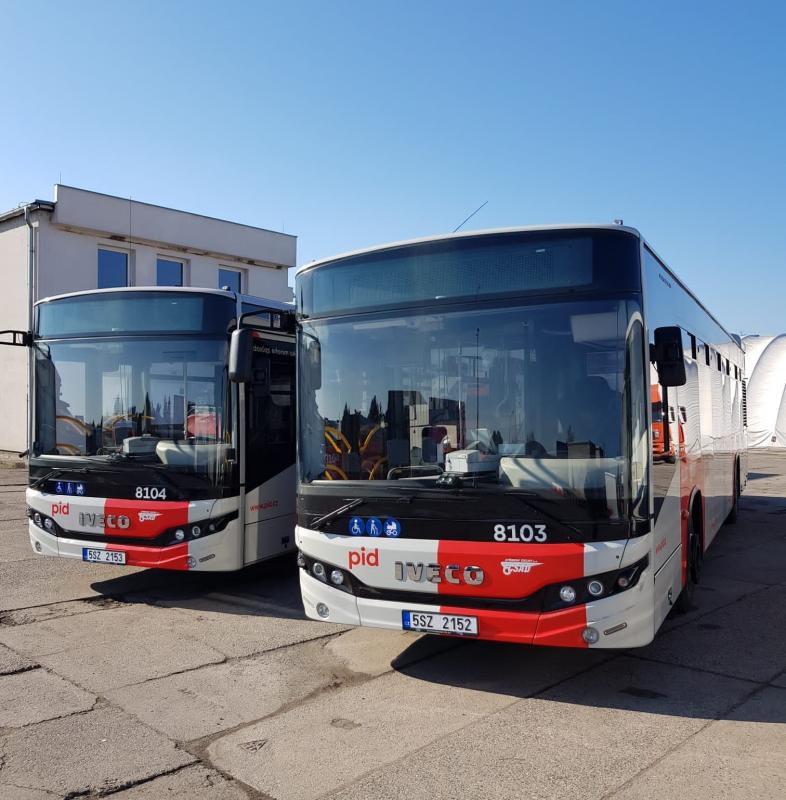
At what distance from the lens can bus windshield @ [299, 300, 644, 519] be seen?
4812 mm

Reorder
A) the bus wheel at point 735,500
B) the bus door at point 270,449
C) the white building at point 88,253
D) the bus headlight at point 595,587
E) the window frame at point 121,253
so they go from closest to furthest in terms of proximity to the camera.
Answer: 1. the bus headlight at point 595,587
2. the bus door at point 270,449
3. the bus wheel at point 735,500
4. the white building at point 88,253
5. the window frame at point 121,253

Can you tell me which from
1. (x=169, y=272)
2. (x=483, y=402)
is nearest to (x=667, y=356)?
(x=483, y=402)

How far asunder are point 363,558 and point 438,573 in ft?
1.76

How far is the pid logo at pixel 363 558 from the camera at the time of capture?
527 cm

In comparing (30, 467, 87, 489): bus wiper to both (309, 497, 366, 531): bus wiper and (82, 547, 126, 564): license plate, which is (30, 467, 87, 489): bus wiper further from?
(309, 497, 366, 531): bus wiper

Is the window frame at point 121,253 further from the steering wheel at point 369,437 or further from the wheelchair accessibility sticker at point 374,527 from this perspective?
the wheelchair accessibility sticker at point 374,527

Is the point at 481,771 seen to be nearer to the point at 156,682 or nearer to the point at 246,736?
the point at 246,736

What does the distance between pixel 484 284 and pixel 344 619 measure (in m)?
2.42

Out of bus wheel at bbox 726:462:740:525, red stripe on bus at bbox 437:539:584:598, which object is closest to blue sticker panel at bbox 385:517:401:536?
red stripe on bus at bbox 437:539:584:598

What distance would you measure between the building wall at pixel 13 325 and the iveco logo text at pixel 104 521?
56.7ft

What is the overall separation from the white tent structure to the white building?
28730 mm

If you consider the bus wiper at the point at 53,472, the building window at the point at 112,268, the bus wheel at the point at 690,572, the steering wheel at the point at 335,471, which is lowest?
the bus wheel at the point at 690,572

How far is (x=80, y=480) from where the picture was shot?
7.66 m

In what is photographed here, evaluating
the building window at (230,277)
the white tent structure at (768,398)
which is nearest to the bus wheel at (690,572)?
the building window at (230,277)
